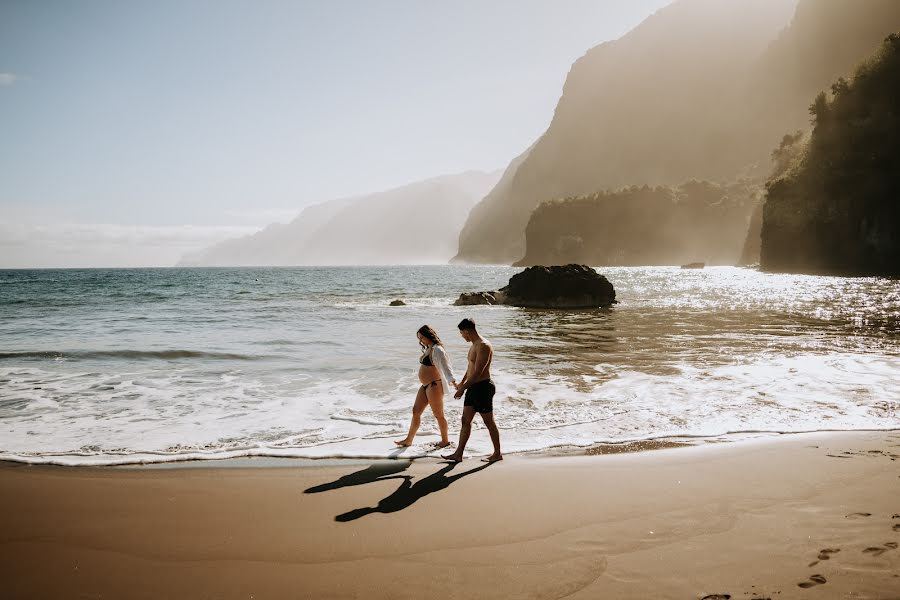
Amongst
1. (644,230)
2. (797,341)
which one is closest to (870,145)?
(797,341)

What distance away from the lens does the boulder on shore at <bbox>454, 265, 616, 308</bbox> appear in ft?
105

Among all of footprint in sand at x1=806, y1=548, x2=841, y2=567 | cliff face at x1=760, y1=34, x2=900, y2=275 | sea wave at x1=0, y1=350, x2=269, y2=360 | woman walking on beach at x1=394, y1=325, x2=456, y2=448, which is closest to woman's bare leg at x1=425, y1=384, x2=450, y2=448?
woman walking on beach at x1=394, y1=325, x2=456, y2=448

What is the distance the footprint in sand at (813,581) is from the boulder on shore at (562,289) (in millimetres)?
28549

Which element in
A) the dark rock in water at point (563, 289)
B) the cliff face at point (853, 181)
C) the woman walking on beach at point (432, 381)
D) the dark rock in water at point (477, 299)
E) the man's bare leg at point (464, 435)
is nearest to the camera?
the man's bare leg at point (464, 435)

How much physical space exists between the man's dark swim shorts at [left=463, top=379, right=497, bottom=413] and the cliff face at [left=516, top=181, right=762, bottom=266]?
15764 cm

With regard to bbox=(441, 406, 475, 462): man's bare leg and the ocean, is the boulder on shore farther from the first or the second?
bbox=(441, 406, 475, 462): man's bare leg

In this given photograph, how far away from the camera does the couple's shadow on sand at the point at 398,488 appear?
4875 mm

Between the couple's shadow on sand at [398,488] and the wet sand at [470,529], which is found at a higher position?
the wet sand at [470,529]

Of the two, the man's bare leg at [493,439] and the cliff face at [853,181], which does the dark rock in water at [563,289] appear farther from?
the cliff face at [853,181]

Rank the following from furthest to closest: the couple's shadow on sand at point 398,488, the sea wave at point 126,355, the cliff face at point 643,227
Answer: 1. the cliff face at point 643,227
2. the sea wave at point 126,355
3. the couple's shadow on sand at point 398,488

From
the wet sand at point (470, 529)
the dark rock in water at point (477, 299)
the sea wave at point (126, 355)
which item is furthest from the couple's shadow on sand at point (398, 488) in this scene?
the dark rock in water at point (477, 299)

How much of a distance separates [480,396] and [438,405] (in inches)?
34.9

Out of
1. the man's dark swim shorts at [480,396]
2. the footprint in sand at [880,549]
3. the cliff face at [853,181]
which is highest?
the cliff face at [853,181]

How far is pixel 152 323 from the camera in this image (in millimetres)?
24109
